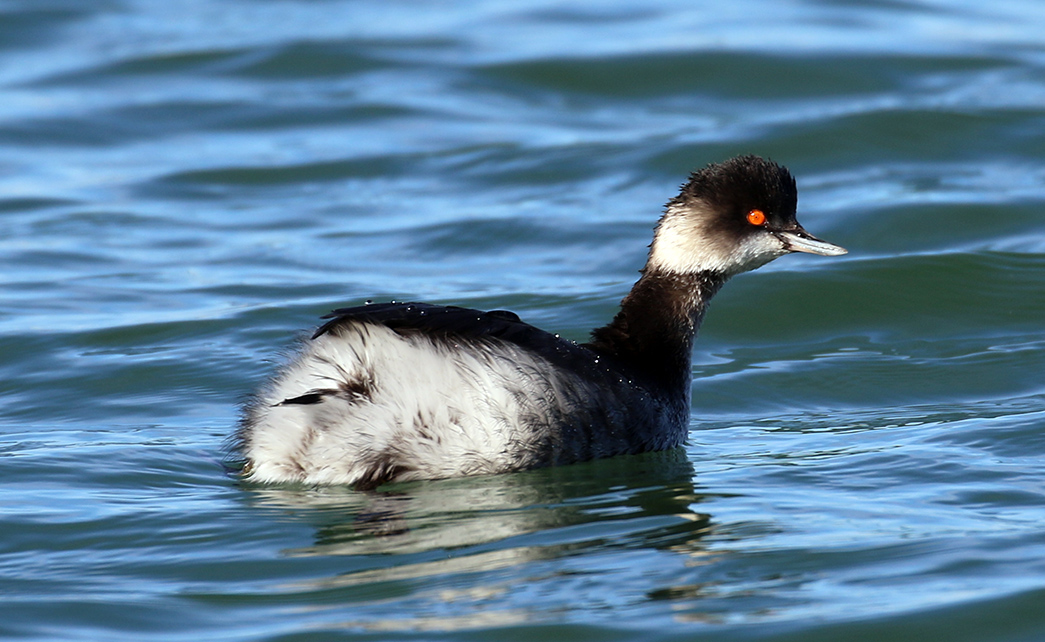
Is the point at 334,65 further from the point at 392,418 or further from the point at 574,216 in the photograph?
the point at 392,418

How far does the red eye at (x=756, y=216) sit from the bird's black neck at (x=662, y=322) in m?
0.29

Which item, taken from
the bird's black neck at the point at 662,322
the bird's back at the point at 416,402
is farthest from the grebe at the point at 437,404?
the bird's black neck at the point at 662,322

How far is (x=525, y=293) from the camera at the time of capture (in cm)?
932

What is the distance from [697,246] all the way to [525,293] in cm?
273

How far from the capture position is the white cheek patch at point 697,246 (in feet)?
21.9

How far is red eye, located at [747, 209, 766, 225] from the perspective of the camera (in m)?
6.68

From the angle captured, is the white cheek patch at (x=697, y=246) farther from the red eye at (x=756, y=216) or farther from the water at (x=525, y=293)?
the water at (x=525, y=293)

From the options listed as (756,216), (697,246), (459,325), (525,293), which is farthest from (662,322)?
(525,293)

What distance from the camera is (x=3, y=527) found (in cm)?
527

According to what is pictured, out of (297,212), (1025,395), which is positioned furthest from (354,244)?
(1025,395)

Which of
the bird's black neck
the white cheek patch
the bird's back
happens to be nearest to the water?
the bird's back

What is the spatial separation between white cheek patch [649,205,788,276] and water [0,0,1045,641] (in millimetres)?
791

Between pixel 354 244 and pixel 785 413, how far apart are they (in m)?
4.50

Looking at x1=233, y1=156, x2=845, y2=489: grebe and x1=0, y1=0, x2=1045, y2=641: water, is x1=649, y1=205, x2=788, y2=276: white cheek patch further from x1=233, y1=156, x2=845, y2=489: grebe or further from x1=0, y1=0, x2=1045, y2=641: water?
x1=0, y1=0, x2=1045, y2=641: water
